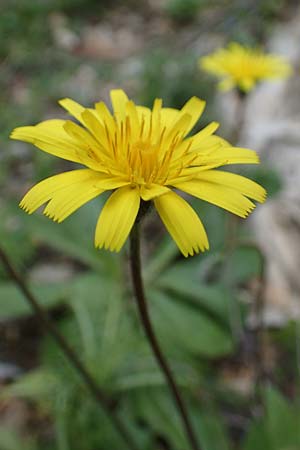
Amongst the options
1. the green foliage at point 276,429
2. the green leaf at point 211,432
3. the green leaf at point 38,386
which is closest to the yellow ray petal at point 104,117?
the green leaf at point 38,386

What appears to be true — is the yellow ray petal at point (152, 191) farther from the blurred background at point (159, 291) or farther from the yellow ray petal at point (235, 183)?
the blurred background at point (159, 291)

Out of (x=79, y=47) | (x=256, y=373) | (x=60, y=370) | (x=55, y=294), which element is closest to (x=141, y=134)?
(x=60, y=370)

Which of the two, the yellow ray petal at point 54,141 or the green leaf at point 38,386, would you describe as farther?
the green leaf at point 38,386

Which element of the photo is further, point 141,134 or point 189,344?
point 189,344

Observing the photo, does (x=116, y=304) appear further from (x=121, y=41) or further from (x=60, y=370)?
(x=121, y=41)

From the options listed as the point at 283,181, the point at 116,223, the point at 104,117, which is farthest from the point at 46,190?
the point at 283,181

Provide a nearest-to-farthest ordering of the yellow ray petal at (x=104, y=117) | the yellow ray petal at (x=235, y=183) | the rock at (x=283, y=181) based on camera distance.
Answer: the yellow ray petal at (x=235, y=183)
the yellow ray petal at (x=104, y=117)
the rock at (x=283, y=181)
